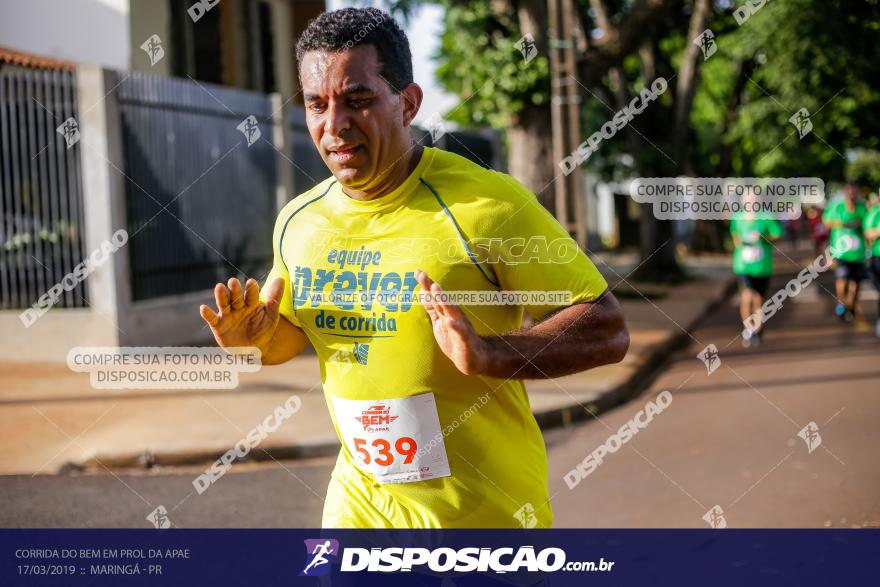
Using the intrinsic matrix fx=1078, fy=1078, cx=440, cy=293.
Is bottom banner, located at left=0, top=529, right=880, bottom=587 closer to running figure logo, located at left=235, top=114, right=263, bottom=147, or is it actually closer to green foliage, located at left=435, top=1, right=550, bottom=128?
green foliage, located at left=435, top=1, right=550, bottom=128

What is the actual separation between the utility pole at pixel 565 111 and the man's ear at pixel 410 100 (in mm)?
8266

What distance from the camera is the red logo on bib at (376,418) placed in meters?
2.54

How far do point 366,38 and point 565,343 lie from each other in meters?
0.83

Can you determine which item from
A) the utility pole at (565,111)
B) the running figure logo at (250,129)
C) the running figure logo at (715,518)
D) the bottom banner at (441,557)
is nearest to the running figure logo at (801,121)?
the utility pole at (565,111)

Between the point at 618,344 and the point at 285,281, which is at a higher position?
the point at 285,281

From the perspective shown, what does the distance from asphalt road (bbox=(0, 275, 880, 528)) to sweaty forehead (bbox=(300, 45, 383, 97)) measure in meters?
3.62

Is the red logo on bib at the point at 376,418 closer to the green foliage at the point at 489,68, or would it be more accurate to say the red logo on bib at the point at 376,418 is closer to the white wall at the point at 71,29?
the green foliage at the point at 489,68

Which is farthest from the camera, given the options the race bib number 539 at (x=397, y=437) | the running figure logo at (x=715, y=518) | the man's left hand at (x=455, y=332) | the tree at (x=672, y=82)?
the tree at (x=672, y=82)

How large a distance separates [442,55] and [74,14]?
579cm

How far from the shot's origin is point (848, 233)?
12.8 meters

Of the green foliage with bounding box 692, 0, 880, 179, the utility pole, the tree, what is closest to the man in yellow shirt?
the tree

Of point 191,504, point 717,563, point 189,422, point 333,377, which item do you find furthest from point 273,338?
point 189,422

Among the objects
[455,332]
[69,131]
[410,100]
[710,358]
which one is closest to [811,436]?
[710,358]

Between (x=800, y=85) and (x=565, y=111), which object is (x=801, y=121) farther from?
(x=800, y=85)
